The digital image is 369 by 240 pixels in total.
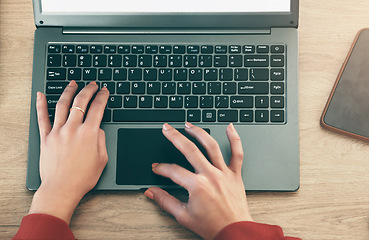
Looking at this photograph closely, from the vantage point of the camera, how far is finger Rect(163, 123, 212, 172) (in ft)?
2.04

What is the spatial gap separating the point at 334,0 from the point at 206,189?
19.5 inches

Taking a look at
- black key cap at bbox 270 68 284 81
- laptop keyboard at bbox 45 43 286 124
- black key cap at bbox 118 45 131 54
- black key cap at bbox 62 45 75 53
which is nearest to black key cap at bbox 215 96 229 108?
laptop keyboard at bbox 45 43 286 124

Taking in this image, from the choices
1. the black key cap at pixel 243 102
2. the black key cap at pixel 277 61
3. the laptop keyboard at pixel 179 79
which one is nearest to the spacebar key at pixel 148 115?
the laptop keyboard at pixel 179 79

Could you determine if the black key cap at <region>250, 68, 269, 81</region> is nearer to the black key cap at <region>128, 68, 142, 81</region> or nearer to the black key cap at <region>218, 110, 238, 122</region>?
the black key cap at <region>218, 110, 238, 122</region>

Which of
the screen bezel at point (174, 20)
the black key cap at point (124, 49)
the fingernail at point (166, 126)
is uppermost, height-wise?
the screen bezel at point (174, 20)

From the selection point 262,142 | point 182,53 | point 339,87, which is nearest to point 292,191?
point 262,142

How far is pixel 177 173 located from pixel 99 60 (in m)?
0.27

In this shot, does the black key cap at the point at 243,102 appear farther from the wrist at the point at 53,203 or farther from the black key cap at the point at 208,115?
the wrist at the point at 53,203

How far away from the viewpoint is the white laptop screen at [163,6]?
0.69m

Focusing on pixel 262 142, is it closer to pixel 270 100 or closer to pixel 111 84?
pixel 270 100

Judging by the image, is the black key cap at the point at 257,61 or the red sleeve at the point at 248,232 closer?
the red sleeve at the point at 248,232

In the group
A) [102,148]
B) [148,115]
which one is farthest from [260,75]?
[102,148]

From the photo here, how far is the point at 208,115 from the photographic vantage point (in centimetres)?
68

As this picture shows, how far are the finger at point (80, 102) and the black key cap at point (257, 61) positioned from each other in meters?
0.31
